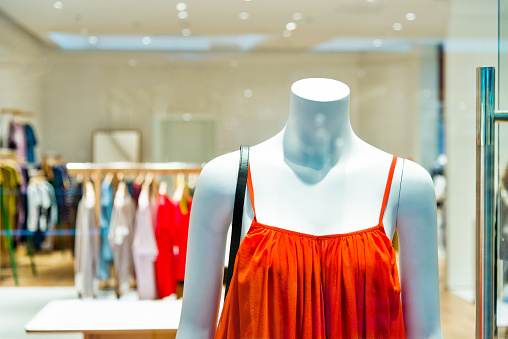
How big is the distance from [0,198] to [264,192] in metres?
1.45

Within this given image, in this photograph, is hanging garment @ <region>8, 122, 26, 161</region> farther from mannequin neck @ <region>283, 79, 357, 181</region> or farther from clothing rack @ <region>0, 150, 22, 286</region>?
mannequin neck @ <region>283, 79, 357, 181</region>

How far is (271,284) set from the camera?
982mm

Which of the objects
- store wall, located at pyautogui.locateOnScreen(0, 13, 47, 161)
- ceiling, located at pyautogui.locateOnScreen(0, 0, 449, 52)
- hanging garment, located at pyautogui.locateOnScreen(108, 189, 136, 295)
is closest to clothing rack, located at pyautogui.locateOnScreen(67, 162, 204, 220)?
hanging garment, located at pyautogui.locateOnScreen(108, 189, 136, 295)

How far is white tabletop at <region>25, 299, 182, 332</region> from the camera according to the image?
5.22 ft

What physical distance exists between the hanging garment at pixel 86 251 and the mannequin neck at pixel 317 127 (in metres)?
1.13

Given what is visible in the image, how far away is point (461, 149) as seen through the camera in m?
3.74

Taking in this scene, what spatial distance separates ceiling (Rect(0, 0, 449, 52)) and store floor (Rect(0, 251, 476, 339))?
0.78m

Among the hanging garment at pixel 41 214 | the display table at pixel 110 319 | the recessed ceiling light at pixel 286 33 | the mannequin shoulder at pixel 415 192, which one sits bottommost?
the display table at pixel 110 319

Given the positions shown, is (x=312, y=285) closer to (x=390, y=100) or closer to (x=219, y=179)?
(x=219, y=179)

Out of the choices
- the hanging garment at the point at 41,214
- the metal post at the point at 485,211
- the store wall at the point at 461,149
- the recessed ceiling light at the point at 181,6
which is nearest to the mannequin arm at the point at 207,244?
the metal post at the point at 485,211

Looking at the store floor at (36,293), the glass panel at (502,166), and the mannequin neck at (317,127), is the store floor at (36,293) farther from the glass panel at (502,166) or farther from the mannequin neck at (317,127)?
the mannequin neck at (317,127)

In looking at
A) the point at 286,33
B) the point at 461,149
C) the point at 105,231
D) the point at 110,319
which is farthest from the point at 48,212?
the point at 461,149

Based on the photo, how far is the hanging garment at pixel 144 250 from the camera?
198 centimetres

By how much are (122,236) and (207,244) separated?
150 centimetres
